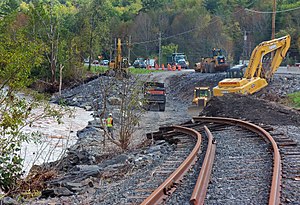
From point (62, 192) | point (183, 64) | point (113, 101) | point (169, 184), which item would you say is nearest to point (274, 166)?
point (169, 184)

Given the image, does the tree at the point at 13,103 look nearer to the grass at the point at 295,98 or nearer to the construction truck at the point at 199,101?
the grass at the point at 295,98

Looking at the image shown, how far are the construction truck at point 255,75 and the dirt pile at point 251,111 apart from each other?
3340 millimetres

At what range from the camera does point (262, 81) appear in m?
31.7


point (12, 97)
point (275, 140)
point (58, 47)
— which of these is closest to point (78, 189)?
point (12, 97)

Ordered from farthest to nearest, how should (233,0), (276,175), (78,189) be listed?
1. (233,0)
2. (78,189)
3. (276,175)

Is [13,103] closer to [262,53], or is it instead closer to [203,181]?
[203,181]

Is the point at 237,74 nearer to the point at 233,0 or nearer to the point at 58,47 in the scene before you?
the point at 58,47

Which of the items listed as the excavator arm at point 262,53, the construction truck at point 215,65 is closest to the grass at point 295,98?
the excavator arm at point 262,53

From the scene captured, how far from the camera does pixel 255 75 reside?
3278 cm

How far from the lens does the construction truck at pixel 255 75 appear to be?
98.3 ft

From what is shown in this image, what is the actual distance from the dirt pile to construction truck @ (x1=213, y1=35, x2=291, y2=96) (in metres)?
3.34

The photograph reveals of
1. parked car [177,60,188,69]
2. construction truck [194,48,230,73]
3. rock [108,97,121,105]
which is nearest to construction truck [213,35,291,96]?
rock [108,97,121,105]

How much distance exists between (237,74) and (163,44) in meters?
62.0

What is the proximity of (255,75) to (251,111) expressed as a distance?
36.8ft
